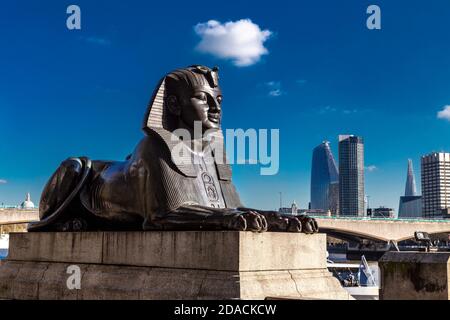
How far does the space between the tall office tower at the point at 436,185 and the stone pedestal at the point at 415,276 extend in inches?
5962

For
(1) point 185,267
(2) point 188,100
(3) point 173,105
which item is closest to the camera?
(1) point 185,267

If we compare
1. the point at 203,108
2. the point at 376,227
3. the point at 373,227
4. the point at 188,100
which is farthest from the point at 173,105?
the point at 376,227

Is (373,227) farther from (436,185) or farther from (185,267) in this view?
(436,185)

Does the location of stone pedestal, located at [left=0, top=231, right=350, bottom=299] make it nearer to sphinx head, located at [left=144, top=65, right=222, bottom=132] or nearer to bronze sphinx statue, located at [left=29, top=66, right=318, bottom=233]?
bronze sphinx statue, located at [left=29, top=66, right=318, bottom=233]

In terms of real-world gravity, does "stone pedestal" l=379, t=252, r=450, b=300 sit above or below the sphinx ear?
below

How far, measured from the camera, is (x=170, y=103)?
984cm

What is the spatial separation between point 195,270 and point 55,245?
3.62 m

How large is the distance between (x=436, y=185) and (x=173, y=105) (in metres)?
155

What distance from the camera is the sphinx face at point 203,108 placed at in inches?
381

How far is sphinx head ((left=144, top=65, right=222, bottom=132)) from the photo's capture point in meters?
9.68

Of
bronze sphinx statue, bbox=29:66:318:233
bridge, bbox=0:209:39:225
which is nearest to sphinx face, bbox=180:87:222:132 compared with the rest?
bronze sphinx statue, bbox=29:66:318:233

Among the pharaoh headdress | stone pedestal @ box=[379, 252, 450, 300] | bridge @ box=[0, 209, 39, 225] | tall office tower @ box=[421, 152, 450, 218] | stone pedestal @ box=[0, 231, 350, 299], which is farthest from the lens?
tall office tower @ box=[421, 152, 450, 218]

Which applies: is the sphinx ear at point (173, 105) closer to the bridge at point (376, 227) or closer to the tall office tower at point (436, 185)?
the bridge at point (376, 227)

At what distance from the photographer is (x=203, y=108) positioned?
9711 millimetres
